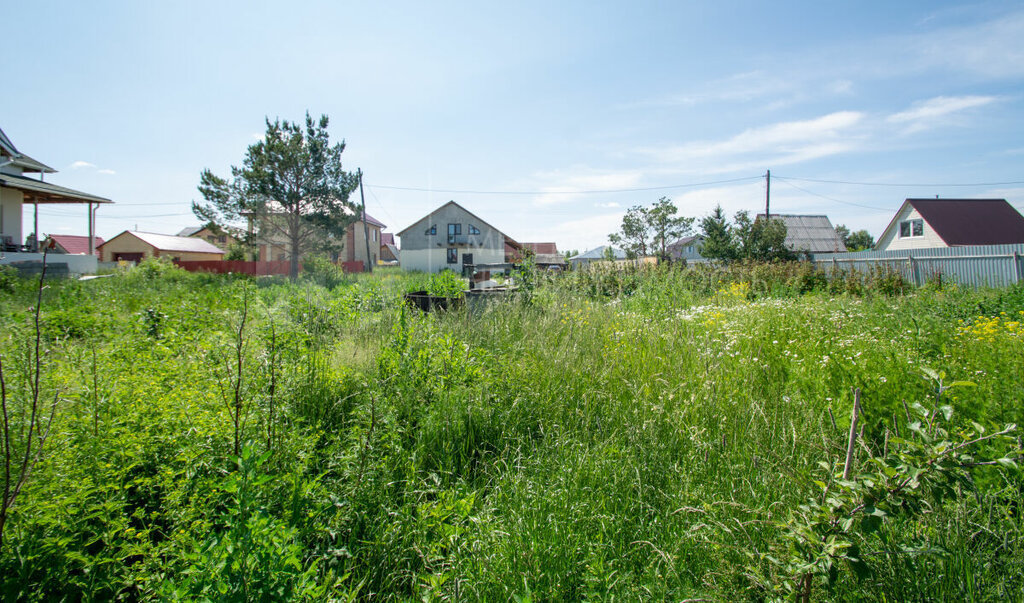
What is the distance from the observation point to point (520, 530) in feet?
5.68

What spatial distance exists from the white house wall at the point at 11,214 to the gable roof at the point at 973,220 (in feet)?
139

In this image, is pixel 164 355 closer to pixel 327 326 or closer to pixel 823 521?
pixel 327 326

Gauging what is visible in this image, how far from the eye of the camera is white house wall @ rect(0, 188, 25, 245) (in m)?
15.6

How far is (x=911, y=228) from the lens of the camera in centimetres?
2938

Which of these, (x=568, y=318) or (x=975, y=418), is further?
(x=568, y=318)

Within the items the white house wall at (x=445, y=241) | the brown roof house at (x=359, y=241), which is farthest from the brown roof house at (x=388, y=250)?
the white house wall at (x=445, y=241)

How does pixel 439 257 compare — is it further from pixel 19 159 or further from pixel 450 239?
pixel 19 159

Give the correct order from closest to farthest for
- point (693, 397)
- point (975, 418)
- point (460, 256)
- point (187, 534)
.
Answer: point (187, 534) → point (975, 418) → point (693, 397) → point (460, 256)

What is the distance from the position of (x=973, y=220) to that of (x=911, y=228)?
2993 millimetres

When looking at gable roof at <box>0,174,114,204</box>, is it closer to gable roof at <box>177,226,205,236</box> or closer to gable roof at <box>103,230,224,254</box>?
gable roof at <box>103,230,224,254</box>

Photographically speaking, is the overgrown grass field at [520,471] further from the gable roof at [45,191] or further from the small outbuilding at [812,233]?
the small outbuilding at [812,233]

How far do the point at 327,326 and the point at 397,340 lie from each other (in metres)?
1.83

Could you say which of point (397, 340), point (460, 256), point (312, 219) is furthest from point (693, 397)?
point (460, 256)

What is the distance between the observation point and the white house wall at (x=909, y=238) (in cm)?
2759
